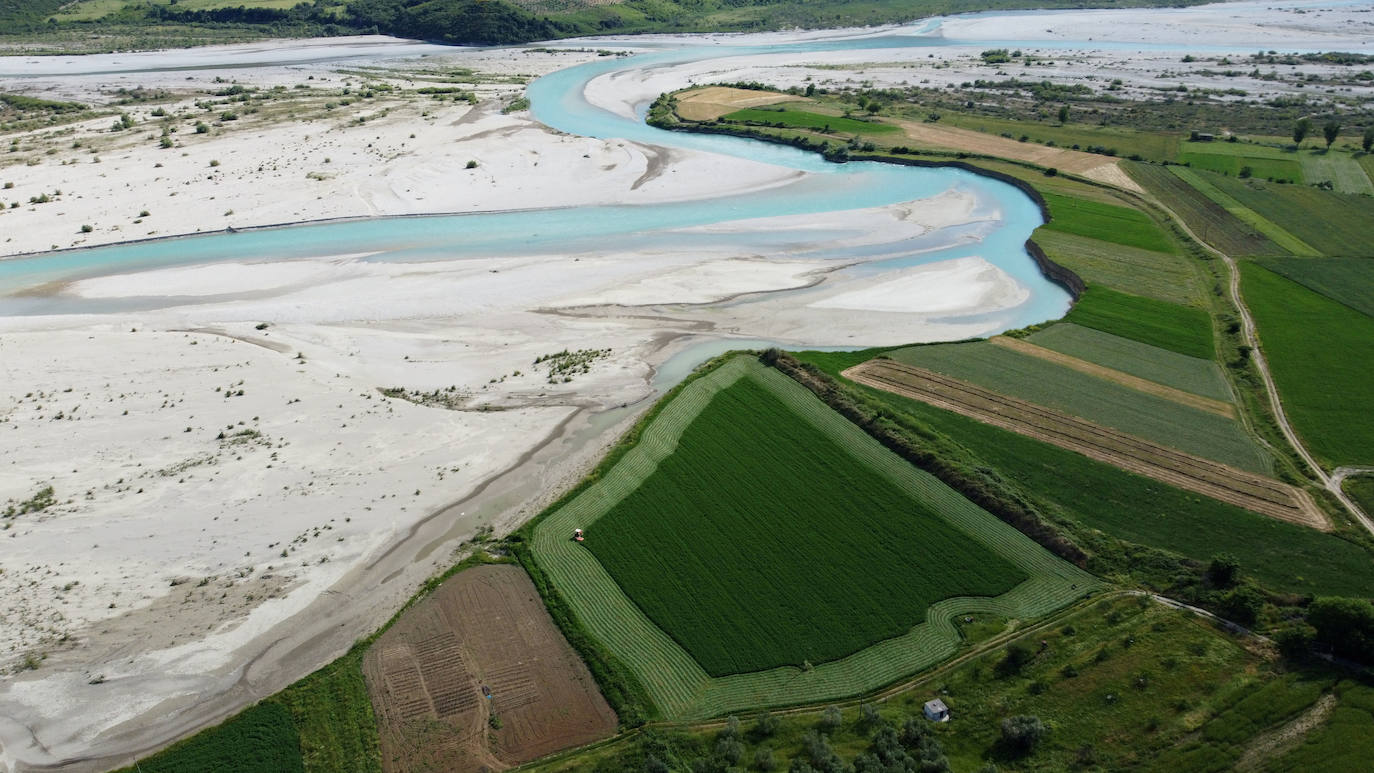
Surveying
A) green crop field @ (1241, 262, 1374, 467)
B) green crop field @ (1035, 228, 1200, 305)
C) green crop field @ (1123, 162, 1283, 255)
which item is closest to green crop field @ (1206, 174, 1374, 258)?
green crop field @ (1123, 162, 1283, 255)

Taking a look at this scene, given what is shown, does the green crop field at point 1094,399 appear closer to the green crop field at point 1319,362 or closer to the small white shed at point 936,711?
the green crop field at point 1319,362

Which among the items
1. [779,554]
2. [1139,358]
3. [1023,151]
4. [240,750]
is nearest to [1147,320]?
[1139,358]

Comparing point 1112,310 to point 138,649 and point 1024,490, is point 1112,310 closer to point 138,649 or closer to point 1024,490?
point 1024,490

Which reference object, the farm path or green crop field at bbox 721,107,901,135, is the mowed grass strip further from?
green crop field at bbox 721,107,901,135

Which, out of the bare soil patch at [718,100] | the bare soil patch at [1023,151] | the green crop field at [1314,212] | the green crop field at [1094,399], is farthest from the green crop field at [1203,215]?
the bare soil patch at [718,100]

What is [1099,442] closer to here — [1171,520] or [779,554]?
[1171,520]

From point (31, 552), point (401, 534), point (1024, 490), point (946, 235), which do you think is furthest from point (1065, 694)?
point (946, 235)
